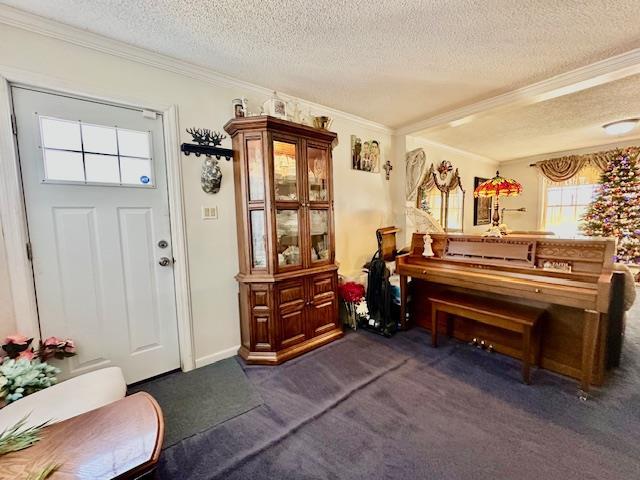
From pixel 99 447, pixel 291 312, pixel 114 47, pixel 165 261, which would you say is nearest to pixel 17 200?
pixel 165 261

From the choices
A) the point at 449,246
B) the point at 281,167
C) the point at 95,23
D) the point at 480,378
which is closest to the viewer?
the point at 95,23

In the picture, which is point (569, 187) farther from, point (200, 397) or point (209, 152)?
point (200, 397)

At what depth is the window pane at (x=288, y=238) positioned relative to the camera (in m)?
2.34

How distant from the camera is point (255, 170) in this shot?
2215 millimetres

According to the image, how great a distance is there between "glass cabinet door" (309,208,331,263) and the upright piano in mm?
843

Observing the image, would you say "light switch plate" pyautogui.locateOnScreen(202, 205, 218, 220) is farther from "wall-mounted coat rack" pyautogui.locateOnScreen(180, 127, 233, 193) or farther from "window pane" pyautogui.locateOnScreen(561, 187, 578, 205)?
"window pane" pyautogui.locateOnScreen(561, 187, 578, 205)

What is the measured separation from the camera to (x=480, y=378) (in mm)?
2021

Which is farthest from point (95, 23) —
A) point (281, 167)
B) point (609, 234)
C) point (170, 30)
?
point (609, 234)

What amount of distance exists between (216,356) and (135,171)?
5.38 ft

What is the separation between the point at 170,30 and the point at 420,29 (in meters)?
1.62

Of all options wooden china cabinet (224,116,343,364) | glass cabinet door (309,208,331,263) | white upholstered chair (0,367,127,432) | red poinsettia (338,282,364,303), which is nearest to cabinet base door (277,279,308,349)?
wooden china cabinet (224,116,343,364)

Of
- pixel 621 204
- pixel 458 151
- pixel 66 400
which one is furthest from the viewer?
pixel 458 151

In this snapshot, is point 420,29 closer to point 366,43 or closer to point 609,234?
point 366,43

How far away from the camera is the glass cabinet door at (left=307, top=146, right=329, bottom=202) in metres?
2.47
